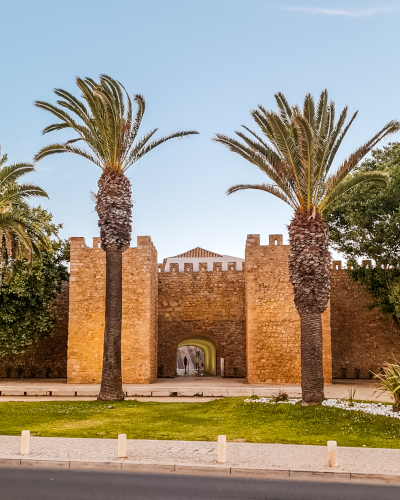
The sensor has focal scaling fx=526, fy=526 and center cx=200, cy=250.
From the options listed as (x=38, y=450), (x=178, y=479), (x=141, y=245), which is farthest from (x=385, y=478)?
(x=141, y=245)

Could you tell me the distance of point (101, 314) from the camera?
20047 mm

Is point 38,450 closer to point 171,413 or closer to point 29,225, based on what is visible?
point 171,413

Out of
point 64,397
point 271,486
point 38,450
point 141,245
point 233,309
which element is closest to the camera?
point 271,486

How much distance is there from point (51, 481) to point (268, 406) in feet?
20.7

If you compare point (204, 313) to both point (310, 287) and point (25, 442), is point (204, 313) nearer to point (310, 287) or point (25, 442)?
point (310, 287)

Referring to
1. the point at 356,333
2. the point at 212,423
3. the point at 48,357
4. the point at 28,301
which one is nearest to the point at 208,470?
the point at 212,423

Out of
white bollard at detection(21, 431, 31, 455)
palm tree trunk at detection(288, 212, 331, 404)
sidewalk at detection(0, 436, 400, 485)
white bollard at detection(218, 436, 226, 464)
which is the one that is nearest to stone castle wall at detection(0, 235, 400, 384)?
palm tree trunk at detection(288, 212, 331, 404)

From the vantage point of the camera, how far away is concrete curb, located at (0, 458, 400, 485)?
6.48 m

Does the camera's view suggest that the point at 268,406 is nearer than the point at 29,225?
Yes

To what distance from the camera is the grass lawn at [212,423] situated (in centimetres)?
921

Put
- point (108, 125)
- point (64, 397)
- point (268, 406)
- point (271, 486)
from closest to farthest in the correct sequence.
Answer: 1. point (271, 486)
2. point (268, 406)
3. point (108, 125)
4. point (64, 397)

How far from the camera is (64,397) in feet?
53.6

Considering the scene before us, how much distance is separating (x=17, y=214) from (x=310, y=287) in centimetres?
936

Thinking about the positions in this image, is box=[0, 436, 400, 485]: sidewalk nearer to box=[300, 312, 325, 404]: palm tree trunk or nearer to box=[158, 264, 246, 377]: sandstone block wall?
box=[300, 312, 325, 404]: palm tree trunk
